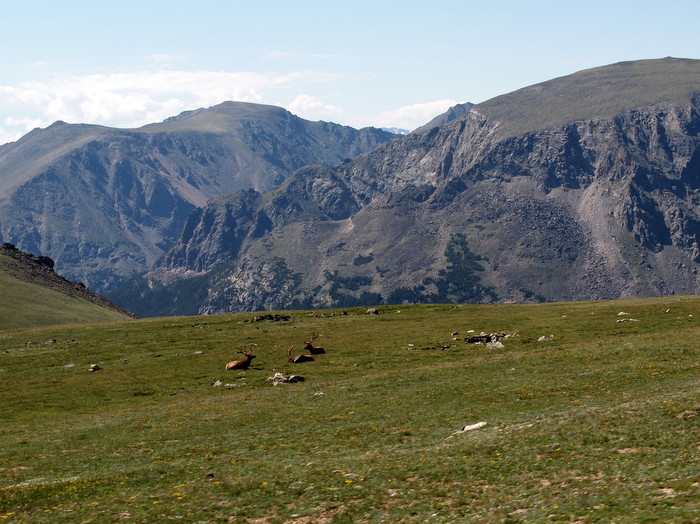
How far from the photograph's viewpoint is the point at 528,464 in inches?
1283

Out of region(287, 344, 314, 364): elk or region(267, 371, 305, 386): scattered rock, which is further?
region(287, 344, 314, 364): elk

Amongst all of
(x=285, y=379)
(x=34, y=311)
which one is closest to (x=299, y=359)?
(x=285, y=379)

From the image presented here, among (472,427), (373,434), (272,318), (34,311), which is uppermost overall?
(472,427)

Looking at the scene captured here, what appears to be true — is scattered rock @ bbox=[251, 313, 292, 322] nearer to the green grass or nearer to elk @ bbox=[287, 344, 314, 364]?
the green grass

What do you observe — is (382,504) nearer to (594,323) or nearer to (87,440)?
(87,440)

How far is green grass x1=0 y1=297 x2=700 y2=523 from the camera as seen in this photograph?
29125 millimetres

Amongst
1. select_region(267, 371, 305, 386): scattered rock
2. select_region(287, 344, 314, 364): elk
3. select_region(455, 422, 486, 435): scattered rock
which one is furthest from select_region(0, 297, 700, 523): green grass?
select_region(287, 344, 314, 364): elk

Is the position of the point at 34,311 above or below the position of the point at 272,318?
above

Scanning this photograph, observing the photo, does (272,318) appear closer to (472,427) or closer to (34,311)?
(34,311)

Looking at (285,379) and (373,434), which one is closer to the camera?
(373,434)

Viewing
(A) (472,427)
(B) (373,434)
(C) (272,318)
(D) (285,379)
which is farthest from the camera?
(C) (272,318)

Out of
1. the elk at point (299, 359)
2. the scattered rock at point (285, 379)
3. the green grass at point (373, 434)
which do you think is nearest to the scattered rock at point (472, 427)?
the green grass at point (373, 434)

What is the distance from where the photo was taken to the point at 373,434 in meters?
44.5

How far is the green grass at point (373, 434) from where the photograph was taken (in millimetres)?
29125
